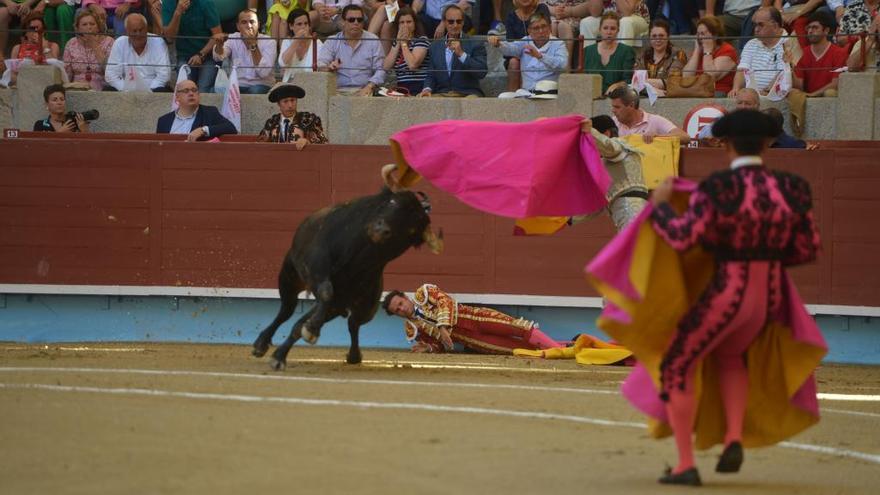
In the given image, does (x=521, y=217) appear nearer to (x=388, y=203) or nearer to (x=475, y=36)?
(x=388, y=203)

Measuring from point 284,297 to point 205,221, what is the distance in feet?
9.76

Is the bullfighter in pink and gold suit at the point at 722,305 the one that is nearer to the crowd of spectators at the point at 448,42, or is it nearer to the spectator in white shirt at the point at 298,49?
the crowd of spectators at the point at 448,42

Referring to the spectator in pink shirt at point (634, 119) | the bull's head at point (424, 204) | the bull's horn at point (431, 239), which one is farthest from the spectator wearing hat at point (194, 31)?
the bull's horn at point (431, 239)

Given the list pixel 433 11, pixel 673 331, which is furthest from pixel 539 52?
pixel 673 331

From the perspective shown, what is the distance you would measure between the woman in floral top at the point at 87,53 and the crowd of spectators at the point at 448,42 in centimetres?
1

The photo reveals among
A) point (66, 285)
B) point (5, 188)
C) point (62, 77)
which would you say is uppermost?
point (62, 77)

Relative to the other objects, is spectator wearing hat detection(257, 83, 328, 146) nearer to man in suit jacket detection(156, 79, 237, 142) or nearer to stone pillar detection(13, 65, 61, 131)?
man in suit jacket detection(156, 79, 237, 142)

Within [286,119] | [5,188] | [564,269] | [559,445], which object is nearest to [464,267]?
[564,269]

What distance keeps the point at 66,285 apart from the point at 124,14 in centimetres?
297

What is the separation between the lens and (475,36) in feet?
42.4

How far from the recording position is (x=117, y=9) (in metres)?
13.7

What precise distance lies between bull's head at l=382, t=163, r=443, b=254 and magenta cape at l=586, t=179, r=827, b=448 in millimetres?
2856

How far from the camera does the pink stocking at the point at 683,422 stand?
5102 millimetres

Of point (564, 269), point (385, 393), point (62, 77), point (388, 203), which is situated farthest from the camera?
point (62, 77)
